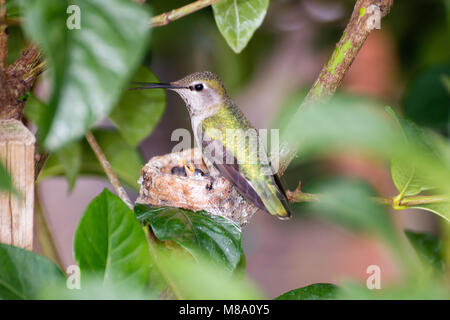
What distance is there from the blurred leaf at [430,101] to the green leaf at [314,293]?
3.25 feet

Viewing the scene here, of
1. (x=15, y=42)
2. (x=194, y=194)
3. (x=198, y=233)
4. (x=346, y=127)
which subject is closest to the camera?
(x=346, y=127)

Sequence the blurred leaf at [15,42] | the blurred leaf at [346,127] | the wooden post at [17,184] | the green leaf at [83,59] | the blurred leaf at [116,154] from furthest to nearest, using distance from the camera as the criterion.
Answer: the blurred leaf at [116,154], the blurred leaf at [15,42], the wooden post at [17,184], the green leaf at [83,59], the blurred leaf at [346,127]

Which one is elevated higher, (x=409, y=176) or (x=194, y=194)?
(x=194, y=194)

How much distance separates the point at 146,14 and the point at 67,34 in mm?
90

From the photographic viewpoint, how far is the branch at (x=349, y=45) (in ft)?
3.09

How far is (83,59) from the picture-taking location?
1.66ft

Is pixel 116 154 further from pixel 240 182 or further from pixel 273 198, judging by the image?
pixel 273 198

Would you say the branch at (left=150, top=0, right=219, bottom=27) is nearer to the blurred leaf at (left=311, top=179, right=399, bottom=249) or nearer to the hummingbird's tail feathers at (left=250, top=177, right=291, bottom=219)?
the blurred leaf at (left=311, top=179, right=399, bottom=249)

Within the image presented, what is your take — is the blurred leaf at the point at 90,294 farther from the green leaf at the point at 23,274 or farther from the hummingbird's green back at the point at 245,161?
the hummingbird's green back at the point at 245,161

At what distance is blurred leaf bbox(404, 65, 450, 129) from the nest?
65 centimetres

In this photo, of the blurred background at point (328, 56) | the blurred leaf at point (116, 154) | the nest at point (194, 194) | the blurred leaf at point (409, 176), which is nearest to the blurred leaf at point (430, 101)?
the blurred background at point (328, 56)

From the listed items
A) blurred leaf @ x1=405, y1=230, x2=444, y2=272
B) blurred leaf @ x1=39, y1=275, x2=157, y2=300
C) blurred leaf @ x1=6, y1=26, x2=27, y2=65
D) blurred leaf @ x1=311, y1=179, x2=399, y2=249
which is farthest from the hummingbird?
blurred leaf @ x1=311, y1=179, x2=399, y2=249

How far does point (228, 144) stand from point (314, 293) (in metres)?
1.01

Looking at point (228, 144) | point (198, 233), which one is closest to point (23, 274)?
point (198, 233)
